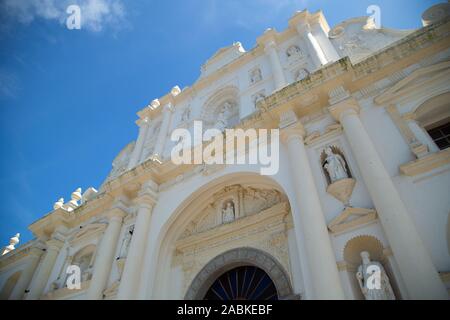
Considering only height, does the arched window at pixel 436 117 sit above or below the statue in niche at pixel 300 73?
below

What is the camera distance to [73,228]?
13.0 m

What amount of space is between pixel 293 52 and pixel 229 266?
884 cm

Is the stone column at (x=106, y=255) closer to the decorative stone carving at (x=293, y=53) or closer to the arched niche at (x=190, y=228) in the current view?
the arched niche at (x=190, y=228)

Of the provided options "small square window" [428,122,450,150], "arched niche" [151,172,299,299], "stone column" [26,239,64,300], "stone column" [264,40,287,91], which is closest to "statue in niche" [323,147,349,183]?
"arched niche" [151,172,299,299]

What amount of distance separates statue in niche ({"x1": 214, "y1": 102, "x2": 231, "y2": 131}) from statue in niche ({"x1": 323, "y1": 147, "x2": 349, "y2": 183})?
18.2ft

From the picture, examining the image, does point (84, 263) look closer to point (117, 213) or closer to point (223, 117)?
point (117, 213)

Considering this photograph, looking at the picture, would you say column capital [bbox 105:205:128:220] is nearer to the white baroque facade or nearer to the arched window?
the white baroque facade

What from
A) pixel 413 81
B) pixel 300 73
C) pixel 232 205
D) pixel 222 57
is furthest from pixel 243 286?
pixel 222 57

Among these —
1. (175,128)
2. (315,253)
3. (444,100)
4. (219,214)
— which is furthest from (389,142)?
(175,128)

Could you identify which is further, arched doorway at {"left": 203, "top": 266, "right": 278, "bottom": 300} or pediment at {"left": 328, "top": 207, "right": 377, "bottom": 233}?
arched doorway at {"left": 203, "top": 266, "right": 278, "bottom": 300}

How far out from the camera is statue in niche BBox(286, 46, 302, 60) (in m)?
12.5

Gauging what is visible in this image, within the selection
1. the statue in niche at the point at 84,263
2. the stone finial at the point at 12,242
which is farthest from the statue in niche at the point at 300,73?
the stone finial at the point at 12,242

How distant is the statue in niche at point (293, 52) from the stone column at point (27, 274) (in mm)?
12669

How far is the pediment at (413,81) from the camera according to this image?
743 cm
